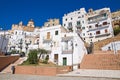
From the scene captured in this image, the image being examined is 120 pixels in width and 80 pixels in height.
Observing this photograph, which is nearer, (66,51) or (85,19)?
(66,51)

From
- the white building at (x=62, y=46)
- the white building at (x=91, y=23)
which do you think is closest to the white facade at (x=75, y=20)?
the white building at (x=91, y=23)

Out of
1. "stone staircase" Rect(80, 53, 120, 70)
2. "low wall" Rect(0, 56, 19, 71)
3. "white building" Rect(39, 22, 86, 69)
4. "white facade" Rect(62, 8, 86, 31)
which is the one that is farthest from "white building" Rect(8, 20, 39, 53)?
"stone staircase" Rect(80, 53, 120, 70)

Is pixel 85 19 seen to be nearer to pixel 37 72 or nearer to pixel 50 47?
pixel 50 47

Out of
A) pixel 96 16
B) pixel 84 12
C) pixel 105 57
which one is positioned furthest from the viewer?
pixel 84 12

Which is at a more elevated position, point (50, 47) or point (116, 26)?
point (116, 26)

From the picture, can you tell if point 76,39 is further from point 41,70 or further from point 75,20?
point 75,20

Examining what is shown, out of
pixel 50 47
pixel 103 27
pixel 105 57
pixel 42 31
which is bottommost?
pixel 105 57

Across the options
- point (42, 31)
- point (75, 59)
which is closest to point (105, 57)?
point (75, 59)

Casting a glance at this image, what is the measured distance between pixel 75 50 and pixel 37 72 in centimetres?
1206

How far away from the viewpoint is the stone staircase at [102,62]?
22.6m

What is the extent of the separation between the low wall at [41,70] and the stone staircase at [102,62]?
13.2 feet

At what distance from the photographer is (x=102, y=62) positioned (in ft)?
78.6

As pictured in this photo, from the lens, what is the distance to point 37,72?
74.6 ft

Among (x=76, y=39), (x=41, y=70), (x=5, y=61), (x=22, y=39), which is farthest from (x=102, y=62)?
(x=22, y=39)
